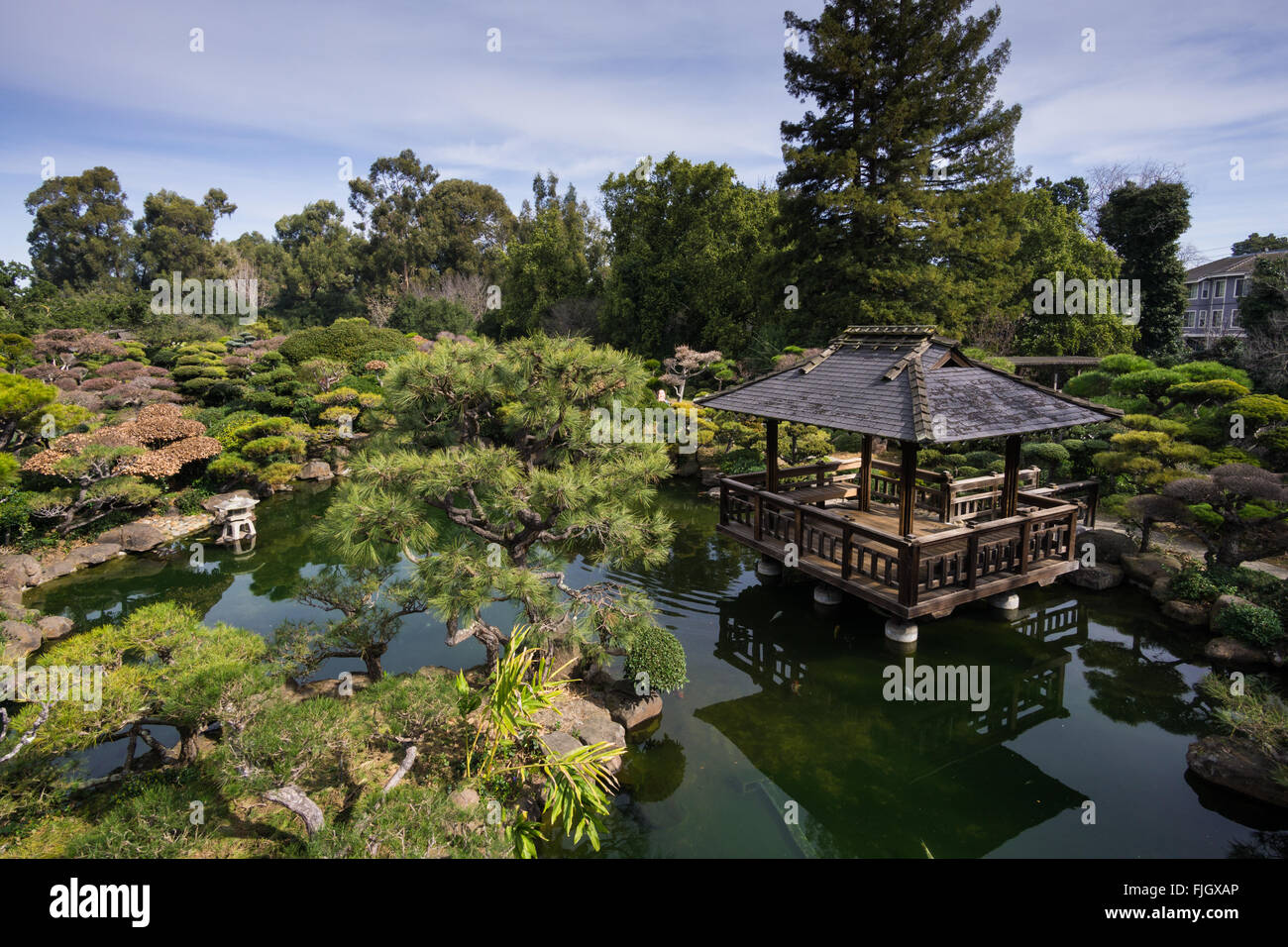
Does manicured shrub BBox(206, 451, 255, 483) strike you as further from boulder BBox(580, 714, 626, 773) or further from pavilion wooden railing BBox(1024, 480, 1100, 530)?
pavilion wooden railing BBox(1024, 480, 1100, 530)

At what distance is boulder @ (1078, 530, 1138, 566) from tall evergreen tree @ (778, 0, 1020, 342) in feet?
31.7

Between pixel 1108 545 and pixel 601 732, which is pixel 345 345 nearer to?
pixel 601 732

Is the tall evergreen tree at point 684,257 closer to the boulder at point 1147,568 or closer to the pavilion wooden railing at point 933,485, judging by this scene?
the pavilion wooden railing at point 933,485

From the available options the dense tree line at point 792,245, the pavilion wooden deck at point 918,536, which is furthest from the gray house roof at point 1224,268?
the pavilion wooden deck at point 918,536

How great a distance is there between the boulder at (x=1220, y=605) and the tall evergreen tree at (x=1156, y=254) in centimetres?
1775

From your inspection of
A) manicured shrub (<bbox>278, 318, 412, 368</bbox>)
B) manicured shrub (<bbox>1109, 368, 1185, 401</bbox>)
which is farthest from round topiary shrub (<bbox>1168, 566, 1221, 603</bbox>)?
manicured shrub (<bbox>278, 318, 412, 368</bbox>)

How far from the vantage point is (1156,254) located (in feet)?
71.8

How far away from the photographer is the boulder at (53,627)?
320 inches

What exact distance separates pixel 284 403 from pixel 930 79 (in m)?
19.6

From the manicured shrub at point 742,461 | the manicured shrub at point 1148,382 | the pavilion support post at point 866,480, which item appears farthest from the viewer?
the manicured shrub at point 742,461

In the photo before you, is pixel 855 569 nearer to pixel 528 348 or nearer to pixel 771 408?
pixel 771 408

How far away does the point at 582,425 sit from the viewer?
5.89 metres

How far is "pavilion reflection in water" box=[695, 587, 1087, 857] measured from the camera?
5.11 metres
